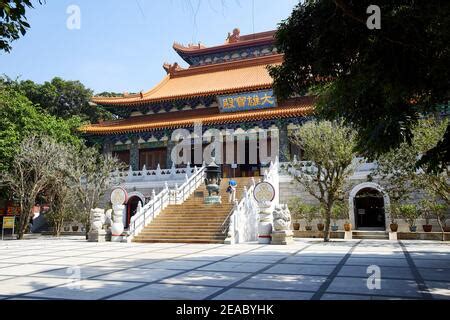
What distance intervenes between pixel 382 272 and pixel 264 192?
6616mm

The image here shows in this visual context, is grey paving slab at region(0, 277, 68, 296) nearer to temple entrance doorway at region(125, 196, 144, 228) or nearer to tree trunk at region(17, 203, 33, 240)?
tree trunk at region(17, 203, 33, 240)

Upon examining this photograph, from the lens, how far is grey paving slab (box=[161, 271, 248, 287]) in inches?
222

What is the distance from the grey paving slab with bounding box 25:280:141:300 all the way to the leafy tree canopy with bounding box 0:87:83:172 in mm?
17313

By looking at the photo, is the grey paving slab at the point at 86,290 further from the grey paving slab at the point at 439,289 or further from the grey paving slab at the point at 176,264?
the grey paving slab at the point at 439,289

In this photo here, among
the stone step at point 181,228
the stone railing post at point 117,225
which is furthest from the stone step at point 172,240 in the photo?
the stone railing post at point 117,225

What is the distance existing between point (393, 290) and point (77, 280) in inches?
184

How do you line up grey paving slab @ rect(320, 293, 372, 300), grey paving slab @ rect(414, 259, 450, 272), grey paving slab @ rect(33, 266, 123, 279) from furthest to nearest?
grey paving slab @ rect(414, 259, 450, 272) < grey paving slab @ rect(33, 266, 123, 279) < grey paving slab @ rect(320, 293, 372, 300)

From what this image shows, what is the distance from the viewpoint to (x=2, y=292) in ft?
16.3

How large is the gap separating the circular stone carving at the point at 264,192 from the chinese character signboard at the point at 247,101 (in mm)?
8937

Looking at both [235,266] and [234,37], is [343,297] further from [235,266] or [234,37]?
[234,37]

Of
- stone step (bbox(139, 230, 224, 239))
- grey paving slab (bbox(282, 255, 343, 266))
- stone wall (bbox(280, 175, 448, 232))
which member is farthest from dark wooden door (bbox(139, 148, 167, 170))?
grey paving slab (bbox(282, 255, 343, 266))

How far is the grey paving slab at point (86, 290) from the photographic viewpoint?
4.75 meters
